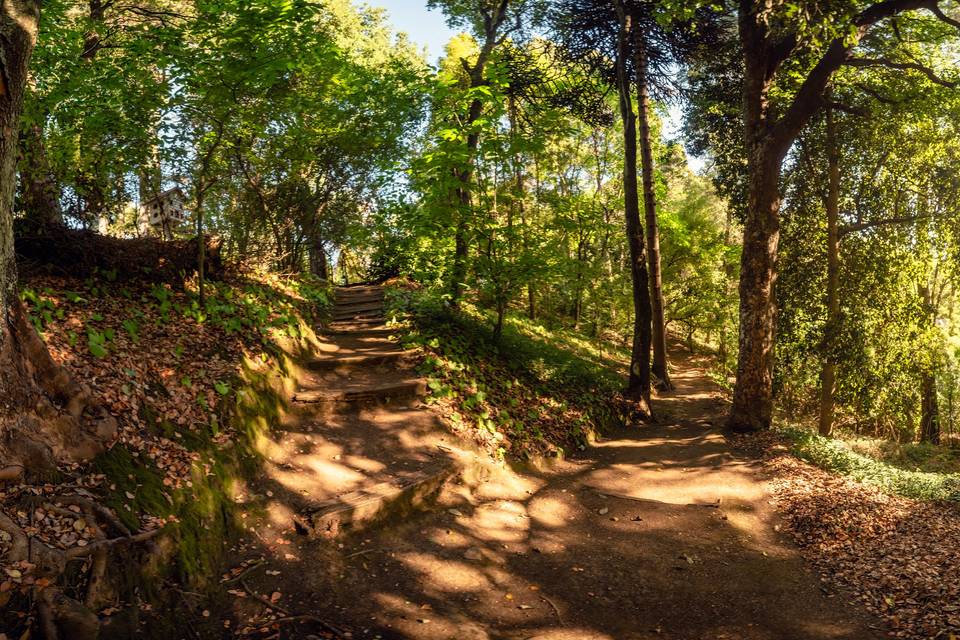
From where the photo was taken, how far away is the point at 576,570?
5.40m

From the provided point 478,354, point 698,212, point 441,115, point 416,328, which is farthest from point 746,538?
point 698,212

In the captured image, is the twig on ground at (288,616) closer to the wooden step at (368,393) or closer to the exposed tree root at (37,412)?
the exposed tree root at (37,412)

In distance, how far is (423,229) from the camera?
9195 millimetres

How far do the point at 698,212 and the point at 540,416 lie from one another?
1762cm

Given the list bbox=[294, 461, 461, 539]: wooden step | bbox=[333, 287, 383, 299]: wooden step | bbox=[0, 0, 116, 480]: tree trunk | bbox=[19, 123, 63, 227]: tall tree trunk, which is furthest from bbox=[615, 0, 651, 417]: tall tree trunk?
bbox=[19, 123, 63, 227]: tall tree trunk

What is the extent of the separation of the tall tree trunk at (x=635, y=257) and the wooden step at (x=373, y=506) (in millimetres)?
6215

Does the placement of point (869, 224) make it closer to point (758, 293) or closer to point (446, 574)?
point (758, 293)

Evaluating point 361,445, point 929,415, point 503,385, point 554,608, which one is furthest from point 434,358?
point 929,415

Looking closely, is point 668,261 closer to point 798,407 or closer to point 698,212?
point 698,212

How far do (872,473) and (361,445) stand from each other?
283 inches

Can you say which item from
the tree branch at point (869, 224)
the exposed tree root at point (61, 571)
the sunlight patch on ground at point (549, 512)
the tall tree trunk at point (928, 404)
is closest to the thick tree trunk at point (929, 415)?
the tall tree trunk at point (928, 404)

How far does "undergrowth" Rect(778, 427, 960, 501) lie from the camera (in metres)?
6.96

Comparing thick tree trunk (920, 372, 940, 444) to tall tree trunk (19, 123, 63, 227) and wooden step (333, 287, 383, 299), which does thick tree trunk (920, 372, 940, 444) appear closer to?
wooden step (333, 287, 383, 299)

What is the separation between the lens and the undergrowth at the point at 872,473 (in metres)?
6.96
